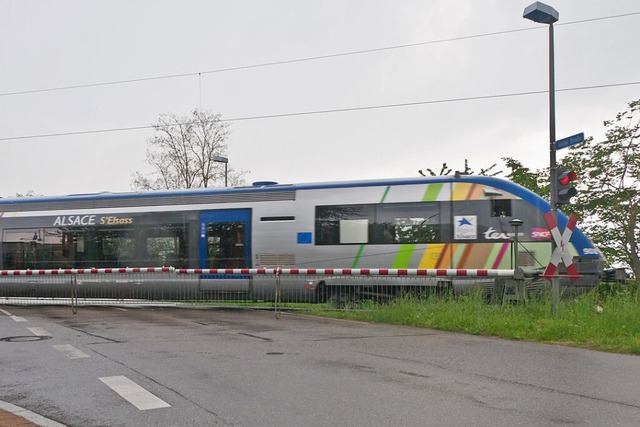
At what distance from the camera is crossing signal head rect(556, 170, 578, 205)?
1164 centimetres

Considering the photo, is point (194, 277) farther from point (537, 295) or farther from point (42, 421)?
point (42, 421)

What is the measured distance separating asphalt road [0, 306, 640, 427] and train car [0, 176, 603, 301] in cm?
416

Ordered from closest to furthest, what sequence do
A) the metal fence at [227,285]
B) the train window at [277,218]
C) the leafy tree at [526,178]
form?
the metal fence at [227,285]
the train window at [277,218]
the leafy tree at [526,178]

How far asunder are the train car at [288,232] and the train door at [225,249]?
1.1 inches

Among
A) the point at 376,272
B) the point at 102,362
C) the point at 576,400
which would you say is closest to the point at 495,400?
the point at 576,400

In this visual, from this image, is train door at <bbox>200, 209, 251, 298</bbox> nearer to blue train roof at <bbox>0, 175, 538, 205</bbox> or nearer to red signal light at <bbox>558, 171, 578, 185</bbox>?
blue train roof at <bbox>0, 175, 538, 205</bbox>

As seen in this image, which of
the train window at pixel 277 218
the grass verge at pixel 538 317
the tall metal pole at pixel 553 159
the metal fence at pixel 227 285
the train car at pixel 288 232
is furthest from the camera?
the train window at pixel 277 218

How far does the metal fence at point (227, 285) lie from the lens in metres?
14.0

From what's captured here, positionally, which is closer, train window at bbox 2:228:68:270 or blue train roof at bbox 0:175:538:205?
blue train roof at bbox 0:175:538:205

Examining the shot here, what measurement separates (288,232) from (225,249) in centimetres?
199

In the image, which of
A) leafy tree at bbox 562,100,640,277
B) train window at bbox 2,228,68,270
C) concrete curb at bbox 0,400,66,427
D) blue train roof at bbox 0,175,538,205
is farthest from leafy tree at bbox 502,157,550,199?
concrete curb at bbox 0,400,66,427

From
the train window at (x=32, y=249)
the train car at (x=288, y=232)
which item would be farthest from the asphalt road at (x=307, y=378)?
the train window at (x=32, y=249)

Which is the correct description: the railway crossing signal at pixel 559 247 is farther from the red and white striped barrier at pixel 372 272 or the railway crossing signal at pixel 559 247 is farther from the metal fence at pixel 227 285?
the metal fence at pixel 227 285

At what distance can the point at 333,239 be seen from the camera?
1593cm
